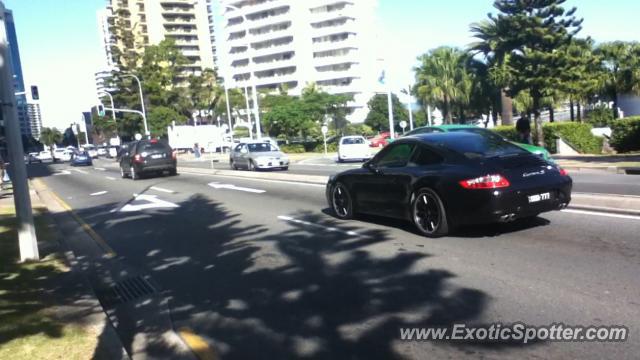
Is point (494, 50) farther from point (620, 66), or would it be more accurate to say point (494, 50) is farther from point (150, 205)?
point (150, 205)

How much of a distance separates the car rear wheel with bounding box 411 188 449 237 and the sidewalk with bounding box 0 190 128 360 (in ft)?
14.5

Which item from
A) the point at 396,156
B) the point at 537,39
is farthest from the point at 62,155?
the point at 396,156

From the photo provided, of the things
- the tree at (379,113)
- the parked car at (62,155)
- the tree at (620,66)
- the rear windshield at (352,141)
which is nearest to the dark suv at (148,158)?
the rear windshield at (352,141)

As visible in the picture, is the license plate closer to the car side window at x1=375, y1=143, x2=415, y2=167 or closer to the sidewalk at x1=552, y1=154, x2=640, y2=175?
the car side window at x1=375, y1=143, x2=415, y2=167

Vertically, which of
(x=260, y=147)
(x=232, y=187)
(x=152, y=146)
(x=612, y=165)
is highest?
(x=152, y=146)

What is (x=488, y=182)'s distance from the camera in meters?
7.32

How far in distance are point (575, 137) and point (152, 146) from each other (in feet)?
65.6

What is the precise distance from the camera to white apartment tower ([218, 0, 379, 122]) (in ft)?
346

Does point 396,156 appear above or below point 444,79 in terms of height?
below

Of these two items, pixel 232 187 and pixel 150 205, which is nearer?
pixel 150 205

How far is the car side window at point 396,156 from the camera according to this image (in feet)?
28.4

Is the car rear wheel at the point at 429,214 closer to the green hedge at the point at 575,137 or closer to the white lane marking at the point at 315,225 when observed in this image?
the white lane marking at the point at 315,225

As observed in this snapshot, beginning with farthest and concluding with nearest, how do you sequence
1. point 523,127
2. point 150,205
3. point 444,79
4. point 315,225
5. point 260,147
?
point 444,79 → point 260,147 → point 150,205 → point 523,127 → point 315,225

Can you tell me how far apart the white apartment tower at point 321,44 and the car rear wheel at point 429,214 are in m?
95.3
